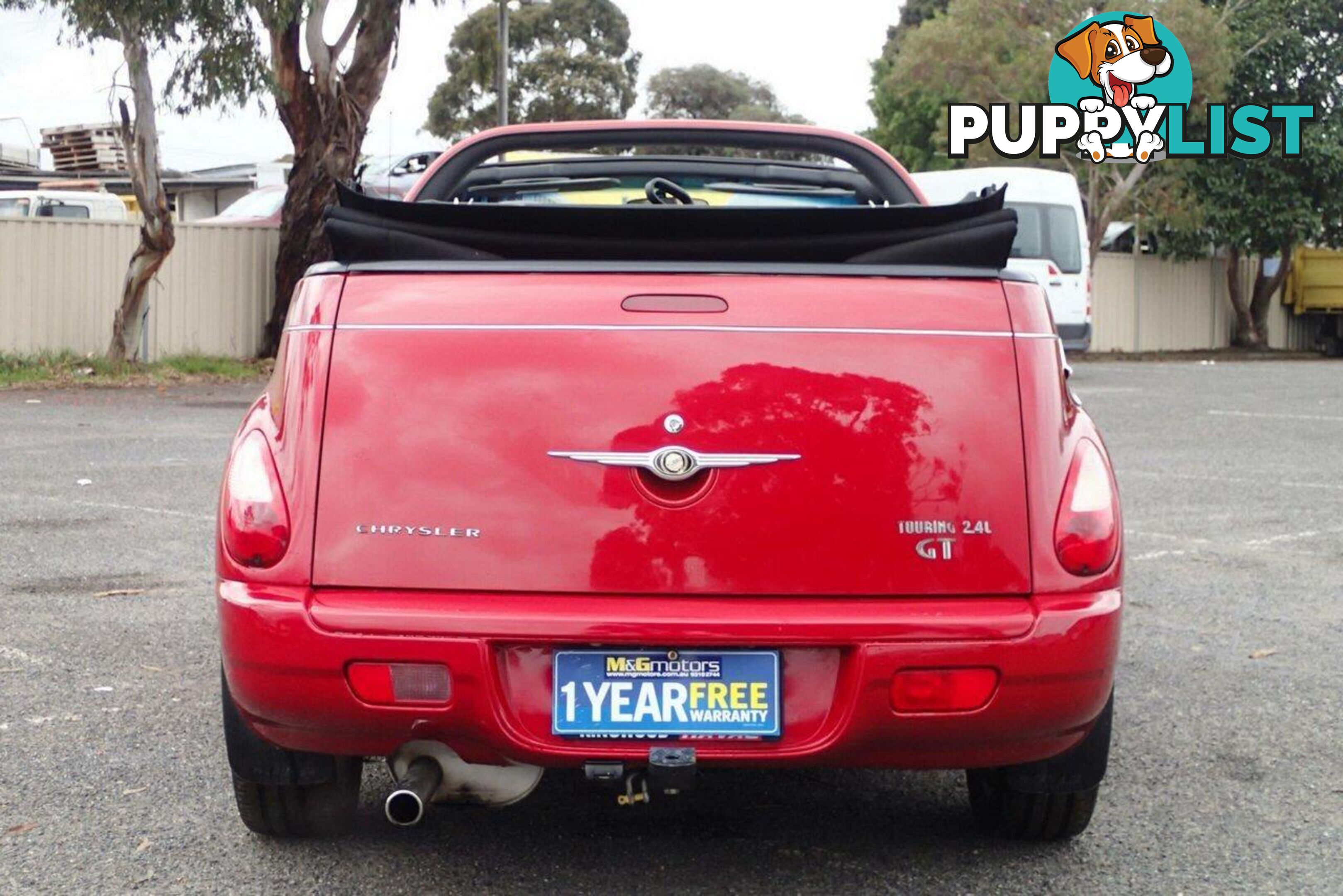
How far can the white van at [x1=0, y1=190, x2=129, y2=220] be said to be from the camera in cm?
2281

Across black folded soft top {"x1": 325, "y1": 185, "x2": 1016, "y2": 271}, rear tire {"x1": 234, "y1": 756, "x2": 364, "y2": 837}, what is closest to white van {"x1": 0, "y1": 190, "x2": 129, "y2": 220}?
rear tire {"x1": 234, "y1": 756, "x2": 364, "y2": 837}

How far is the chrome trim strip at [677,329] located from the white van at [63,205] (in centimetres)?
2050

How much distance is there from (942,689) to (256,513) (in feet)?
4.35

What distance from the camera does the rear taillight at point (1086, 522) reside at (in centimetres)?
324

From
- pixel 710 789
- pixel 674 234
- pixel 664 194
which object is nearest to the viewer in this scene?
pixel 674 234

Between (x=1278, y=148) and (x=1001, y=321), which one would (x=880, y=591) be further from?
(x=1278, y=148)

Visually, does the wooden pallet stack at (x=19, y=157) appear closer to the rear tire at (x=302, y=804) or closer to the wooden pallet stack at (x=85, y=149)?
the wooden pallet stack at (x=85, y=149)

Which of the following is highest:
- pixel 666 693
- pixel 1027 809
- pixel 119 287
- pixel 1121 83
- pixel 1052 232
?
pixel 1121 83

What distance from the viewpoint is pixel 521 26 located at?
5028 cm

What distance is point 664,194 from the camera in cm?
489

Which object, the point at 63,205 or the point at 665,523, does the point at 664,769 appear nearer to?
the point at 665,523

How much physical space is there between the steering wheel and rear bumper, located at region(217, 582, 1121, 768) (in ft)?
6.01

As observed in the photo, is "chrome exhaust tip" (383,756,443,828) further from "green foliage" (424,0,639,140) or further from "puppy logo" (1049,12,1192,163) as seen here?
"green foliage" (424,0,639,140)

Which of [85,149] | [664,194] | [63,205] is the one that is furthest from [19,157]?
[664,194]
